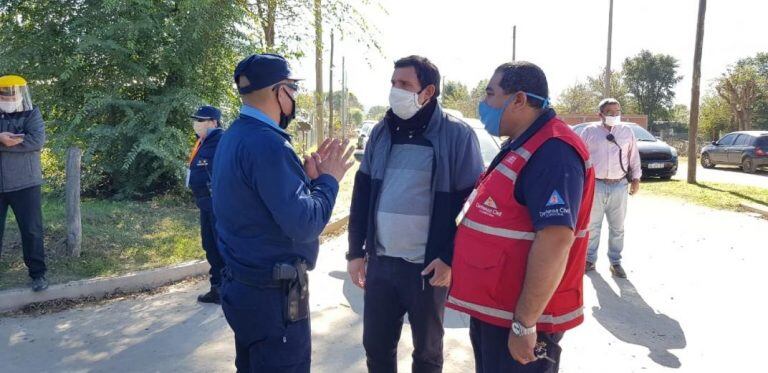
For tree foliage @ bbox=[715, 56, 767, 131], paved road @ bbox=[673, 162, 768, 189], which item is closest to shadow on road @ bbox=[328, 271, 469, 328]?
paved road @ bbox=[673, 162, 768, 189]

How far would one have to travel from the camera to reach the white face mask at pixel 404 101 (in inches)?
113

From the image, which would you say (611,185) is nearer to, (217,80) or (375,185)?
(375,185)

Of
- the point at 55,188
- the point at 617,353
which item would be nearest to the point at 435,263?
the point at 617,353

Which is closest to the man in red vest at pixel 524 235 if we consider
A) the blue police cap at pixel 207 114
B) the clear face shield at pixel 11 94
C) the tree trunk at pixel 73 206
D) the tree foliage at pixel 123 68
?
the blue police cap at pixel 207 114

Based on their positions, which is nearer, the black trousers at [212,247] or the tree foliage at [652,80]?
the black trousers at [212,247]

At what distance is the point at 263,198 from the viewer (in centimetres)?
215

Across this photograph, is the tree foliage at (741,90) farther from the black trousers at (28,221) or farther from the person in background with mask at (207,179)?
the black trousers at (28,221)

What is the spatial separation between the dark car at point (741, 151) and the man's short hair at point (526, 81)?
68.0 feet

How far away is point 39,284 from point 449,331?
3.68m

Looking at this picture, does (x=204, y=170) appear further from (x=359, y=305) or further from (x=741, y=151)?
(x=741, y=151)

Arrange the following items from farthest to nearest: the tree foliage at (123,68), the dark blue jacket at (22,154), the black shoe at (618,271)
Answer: the tree foliage at (123,68) < the black shoe at (618,271) < the dark blue jacket at (22,154)

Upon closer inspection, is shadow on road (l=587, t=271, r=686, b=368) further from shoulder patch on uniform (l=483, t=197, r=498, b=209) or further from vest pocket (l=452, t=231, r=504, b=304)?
shoulder patch on uniform (l=483, t=197, r=498, b=209)

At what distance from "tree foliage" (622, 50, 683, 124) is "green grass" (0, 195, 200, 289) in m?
50.6

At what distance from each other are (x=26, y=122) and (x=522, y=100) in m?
4.69
